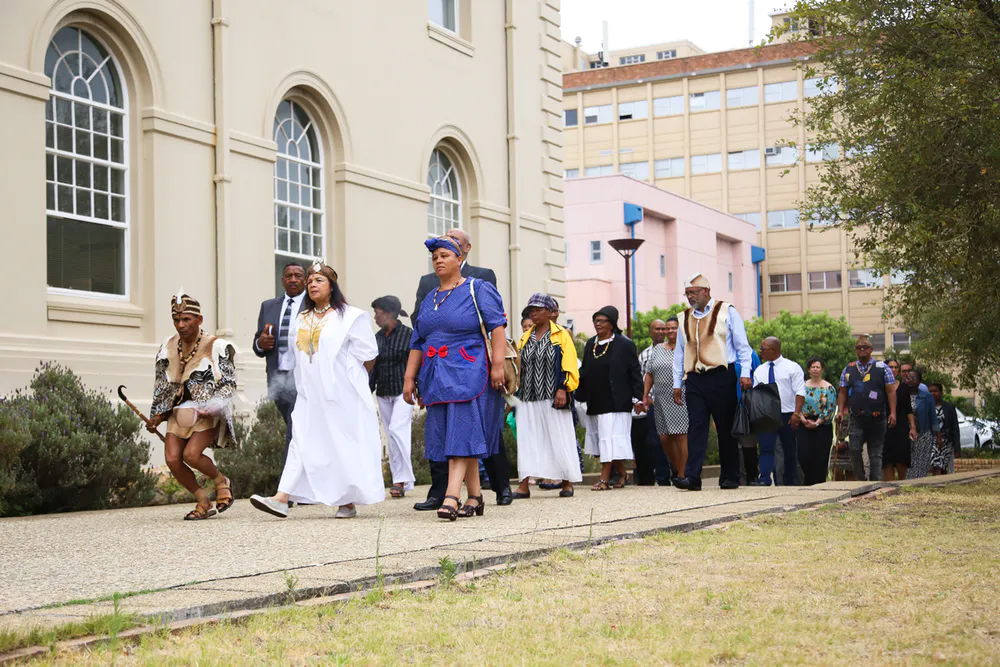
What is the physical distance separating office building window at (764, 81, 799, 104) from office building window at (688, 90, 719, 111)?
326 cm

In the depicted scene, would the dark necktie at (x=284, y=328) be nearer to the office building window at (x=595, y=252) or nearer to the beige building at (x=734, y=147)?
the office building window at (x=595, y=252)

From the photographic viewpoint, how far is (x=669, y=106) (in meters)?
84.9

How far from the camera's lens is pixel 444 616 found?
17.1ft

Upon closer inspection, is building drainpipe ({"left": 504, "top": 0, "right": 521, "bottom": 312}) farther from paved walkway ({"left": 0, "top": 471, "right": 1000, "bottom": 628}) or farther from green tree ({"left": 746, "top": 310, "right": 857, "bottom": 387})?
green tree ({"left": 746, "top": 310, "right": 857, "bottom": 387})

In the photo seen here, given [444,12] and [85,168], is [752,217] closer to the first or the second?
[444,12]

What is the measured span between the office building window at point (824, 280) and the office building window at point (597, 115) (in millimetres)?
16342

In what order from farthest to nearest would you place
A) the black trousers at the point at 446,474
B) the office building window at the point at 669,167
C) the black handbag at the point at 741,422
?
the office building window at the point at 669,167
the black handbag at the point at 741,422
the black trousers at the point at 446,474

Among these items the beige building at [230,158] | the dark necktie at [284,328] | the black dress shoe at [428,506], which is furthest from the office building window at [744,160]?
the black dress shoe at [428,506]

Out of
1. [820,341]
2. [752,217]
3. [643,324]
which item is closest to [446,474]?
[643,324]

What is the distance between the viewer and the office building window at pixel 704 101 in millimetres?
83562

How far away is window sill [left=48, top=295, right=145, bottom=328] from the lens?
1511 cm

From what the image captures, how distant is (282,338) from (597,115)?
7778 centimetres

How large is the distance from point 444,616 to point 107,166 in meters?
12.2

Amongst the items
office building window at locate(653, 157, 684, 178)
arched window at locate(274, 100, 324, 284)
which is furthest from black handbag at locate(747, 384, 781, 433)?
office building window at locate(653, 157, 684, 178)
